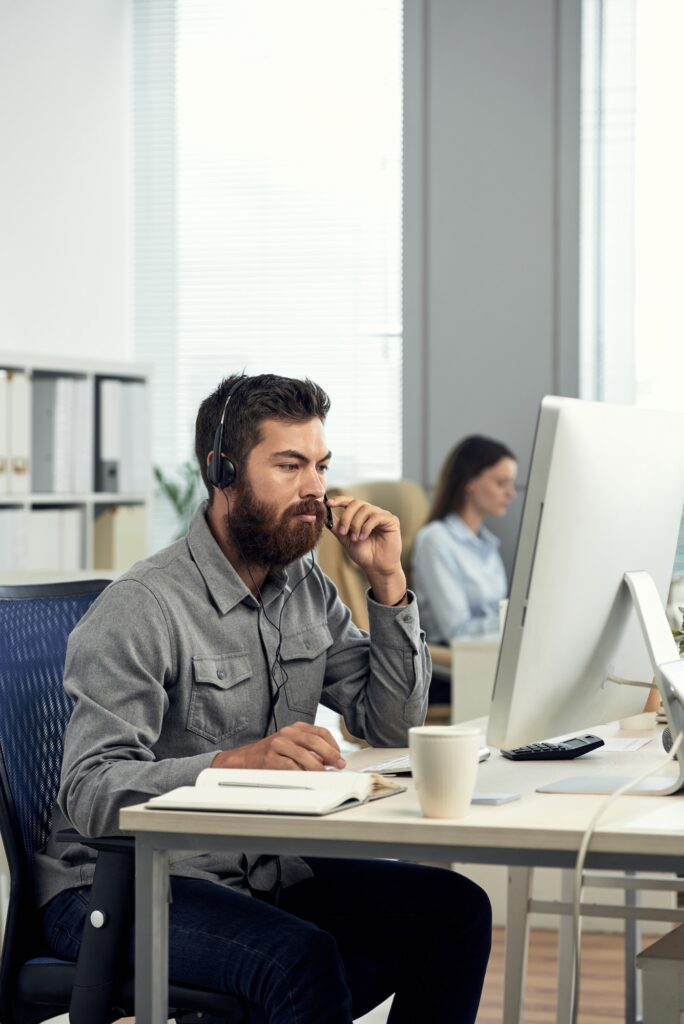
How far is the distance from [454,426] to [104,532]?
1352 millimetres

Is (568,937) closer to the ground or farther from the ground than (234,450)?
closer to the ground

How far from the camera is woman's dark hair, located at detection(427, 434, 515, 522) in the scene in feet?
15.6

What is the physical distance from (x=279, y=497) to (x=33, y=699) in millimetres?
433

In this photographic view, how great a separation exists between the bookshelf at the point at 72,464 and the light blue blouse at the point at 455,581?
1069 millimetres

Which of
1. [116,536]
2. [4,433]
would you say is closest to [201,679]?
[4,433]

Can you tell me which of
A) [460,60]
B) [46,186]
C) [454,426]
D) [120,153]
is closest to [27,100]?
[46,186]

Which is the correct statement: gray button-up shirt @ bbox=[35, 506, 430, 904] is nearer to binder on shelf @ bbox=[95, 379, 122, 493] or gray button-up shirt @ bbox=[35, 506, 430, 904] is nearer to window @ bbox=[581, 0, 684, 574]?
binder on shelf @ bbox=[95, 379, 122, 493]

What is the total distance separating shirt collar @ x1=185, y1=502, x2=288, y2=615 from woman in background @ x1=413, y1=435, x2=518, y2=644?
258 centimetres

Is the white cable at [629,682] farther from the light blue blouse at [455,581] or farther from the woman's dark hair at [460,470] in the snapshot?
the woman's dark hair at [460,470]

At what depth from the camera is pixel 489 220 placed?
513cm

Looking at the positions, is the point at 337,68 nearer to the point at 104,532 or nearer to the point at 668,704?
the point at 104,532

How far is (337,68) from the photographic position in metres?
5.45

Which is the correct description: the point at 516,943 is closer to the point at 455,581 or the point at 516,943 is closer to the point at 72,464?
the point at 455,581

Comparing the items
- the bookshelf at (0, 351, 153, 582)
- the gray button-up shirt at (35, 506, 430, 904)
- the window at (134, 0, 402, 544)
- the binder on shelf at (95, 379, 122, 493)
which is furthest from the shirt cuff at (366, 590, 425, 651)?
the window at (134, 0, 402, 544)
